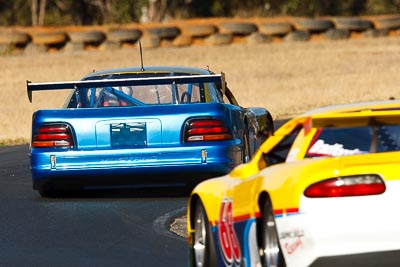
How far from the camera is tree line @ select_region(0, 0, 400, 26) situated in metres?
58.1

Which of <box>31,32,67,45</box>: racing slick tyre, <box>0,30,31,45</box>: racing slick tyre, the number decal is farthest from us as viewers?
<box>31,32,67,45</box>: racing slick tyre

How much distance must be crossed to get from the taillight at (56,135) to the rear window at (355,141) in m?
4.62

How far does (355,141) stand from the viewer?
8477 mm

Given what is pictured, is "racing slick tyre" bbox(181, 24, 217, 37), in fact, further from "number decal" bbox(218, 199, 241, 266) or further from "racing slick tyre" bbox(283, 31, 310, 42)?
"number decal" bbox(218, 199, 241, 266)

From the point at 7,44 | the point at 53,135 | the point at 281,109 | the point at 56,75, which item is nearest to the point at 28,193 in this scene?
the point at 53,135

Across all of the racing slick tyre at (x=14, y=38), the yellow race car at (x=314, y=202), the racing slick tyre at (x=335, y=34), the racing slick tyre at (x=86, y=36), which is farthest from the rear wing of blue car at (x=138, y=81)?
the racing slick tyre at (x=335, y=34)

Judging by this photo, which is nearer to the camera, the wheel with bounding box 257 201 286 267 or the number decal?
the wheel with bounding box 257 201 286 267

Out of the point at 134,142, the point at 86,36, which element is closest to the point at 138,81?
the point at 134,142

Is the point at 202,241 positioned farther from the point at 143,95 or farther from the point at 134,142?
the point at 143,95

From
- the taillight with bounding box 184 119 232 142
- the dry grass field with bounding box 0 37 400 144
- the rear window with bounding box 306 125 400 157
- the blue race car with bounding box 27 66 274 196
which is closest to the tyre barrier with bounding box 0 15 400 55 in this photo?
the dry grass field with bounding box 0 37 400 144

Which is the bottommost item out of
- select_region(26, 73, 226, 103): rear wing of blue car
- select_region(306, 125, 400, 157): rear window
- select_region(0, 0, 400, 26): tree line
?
select_region(0, 0, 400, 26): tree line

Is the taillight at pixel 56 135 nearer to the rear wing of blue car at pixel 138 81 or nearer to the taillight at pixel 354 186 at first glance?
the rear wing of blue car at pixel 138 81

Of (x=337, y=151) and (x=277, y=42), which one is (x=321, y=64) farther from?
(x=337, y=151)

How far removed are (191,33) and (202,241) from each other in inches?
1405
